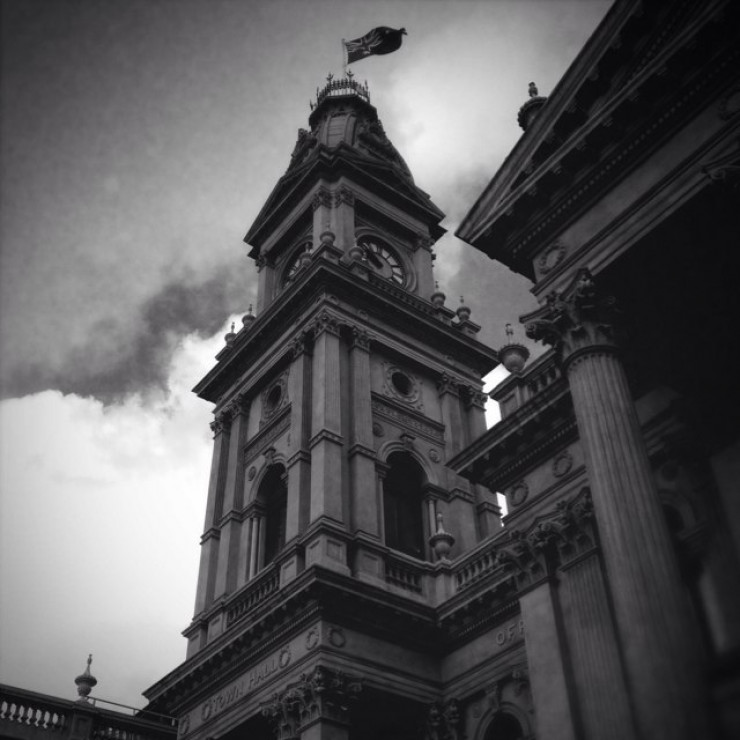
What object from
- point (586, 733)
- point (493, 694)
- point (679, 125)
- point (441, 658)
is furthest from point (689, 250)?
point (441, 658)

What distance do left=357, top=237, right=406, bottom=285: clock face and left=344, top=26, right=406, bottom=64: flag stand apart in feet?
36.0

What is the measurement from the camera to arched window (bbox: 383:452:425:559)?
2938 centimetres

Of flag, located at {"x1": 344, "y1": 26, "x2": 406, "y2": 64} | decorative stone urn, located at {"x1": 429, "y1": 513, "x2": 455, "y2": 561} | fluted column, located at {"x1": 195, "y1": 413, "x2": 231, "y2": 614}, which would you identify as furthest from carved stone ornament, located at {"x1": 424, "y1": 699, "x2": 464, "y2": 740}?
flag, located at {"x1": 344, "y1": 26, "x2": 406, "y2": 64}

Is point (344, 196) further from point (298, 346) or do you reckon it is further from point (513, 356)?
point (513, 356)

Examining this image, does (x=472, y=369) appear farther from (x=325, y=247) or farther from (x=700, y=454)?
(x=700, y=454)

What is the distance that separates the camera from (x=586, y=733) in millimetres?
15750

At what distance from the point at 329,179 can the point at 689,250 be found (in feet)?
80.7

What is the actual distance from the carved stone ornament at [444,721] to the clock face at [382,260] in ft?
59.0

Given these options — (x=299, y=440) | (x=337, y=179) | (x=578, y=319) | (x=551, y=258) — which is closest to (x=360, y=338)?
(x=299, y=440)

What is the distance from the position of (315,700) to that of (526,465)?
26.2 ft

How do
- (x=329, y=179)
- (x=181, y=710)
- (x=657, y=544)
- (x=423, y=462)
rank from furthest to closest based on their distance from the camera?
(x=329, y=179) → (x=423, y=462) → (x=181, y=710) → (x=657, y=544)

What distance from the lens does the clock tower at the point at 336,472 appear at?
23734 mm

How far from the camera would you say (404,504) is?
3064 centimetres

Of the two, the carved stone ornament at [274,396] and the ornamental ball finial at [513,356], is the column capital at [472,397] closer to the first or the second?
the carved stone ornament at [274,396]
